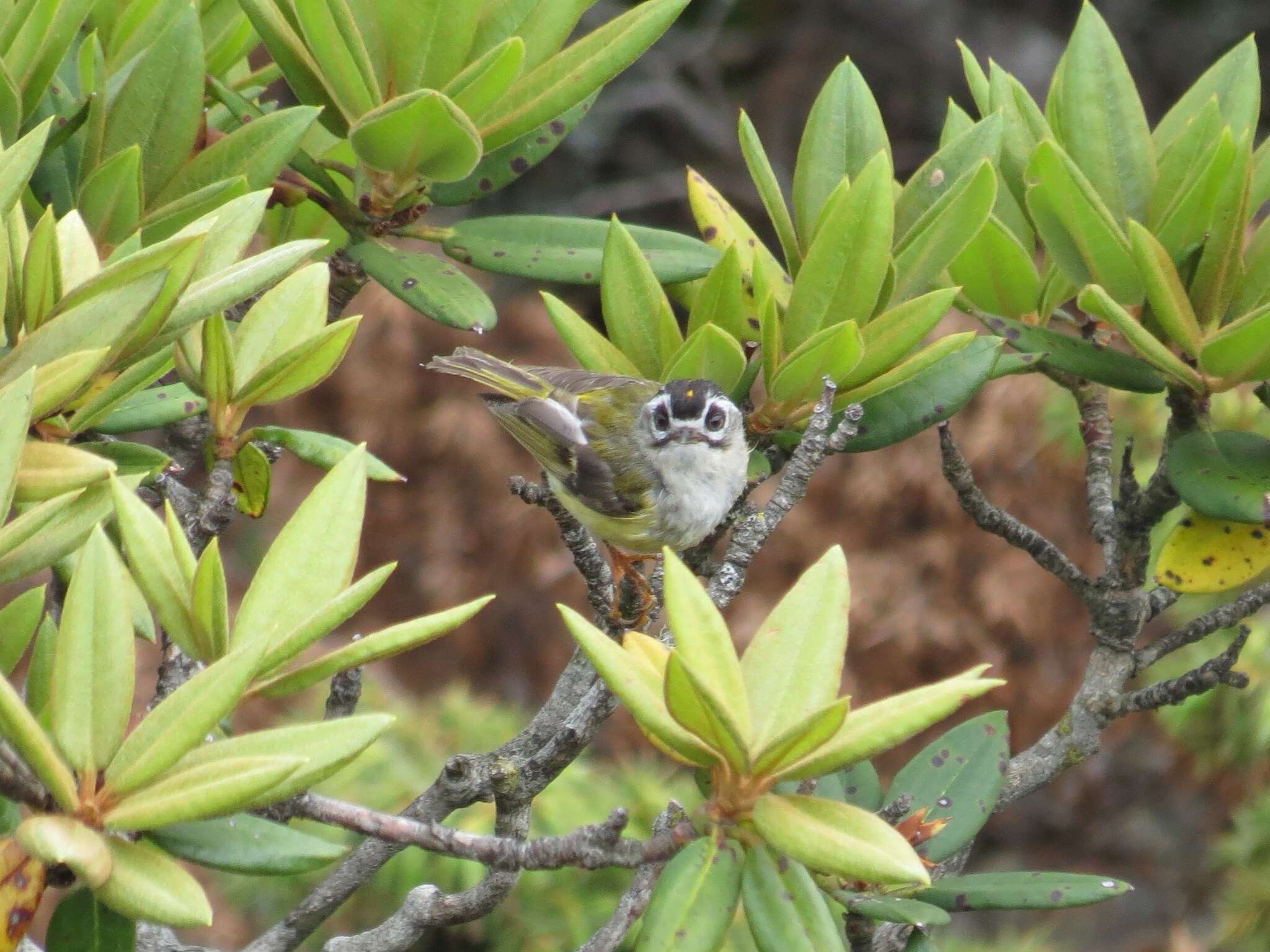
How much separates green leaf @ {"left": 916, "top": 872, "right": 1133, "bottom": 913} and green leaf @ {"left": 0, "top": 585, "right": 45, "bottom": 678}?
0.81 metres

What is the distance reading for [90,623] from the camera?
2.86 feet

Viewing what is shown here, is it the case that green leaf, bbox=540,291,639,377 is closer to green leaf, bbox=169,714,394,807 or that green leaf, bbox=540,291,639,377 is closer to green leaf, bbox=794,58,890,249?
green leaf, bbox=794,58,890,249

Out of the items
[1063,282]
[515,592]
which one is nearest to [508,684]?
[515,592]

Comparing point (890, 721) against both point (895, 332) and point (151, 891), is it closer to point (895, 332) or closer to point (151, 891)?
point (151, 891)

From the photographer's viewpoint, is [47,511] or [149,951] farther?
[149,951]

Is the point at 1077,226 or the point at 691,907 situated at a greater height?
the point at 1077,226

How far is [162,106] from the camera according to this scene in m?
1.39

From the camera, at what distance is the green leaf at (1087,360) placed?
153cm

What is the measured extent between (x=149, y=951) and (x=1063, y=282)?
1276 millimetres

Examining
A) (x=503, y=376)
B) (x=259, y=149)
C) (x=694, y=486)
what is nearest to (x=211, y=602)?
(x=259, y=149)

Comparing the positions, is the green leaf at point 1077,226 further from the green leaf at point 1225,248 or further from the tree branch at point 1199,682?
the tree branch at point 1199,682

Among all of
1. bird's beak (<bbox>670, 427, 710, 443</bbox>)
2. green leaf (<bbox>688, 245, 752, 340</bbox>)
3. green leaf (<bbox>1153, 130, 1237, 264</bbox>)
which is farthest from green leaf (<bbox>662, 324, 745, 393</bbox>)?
bird's beak (<bbox>670, 427, 710, 443</bbox>)

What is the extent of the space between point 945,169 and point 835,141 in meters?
0.14

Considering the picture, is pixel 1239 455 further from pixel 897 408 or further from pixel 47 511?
pixel 47 511
